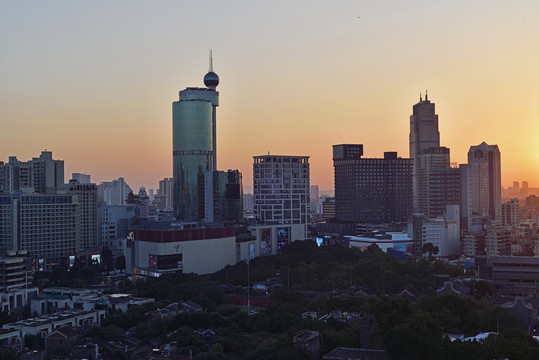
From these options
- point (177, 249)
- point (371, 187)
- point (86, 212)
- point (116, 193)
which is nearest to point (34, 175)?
point (86, 212)

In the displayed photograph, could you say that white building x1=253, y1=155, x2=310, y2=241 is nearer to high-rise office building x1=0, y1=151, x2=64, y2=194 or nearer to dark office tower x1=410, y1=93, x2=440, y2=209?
high-rise office building x1=0, y1=151, x2=64, y2=194

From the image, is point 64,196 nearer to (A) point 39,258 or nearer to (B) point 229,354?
(A) point 39,258

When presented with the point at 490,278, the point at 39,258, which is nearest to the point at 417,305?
the point at 490,278

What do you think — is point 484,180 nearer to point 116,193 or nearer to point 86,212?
point 86,212

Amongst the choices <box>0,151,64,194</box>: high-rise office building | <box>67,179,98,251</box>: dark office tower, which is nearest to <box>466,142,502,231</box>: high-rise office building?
<box>67,179,98,251</box>: dark office tower

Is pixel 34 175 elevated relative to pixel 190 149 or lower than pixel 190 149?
lower
